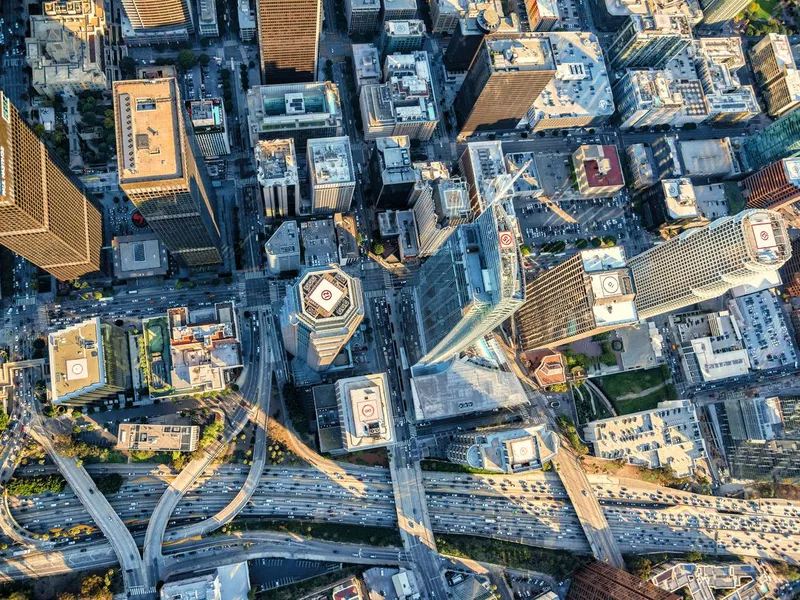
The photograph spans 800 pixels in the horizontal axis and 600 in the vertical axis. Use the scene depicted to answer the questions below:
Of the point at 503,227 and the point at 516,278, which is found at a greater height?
the point at 503,227

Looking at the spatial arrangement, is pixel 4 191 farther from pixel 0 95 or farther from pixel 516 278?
pixel 516 278

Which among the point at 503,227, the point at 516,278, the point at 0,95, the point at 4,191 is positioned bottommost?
the point at 516,278

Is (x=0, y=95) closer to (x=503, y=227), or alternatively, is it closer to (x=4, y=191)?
(x=4, y=191)

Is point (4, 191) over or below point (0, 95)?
below

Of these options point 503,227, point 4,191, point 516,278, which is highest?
point 4,191

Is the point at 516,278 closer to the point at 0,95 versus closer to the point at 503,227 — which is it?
the point at 503,227

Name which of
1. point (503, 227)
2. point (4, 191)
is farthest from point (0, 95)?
point (503, 227)

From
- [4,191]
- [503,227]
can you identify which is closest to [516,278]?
[503,227]

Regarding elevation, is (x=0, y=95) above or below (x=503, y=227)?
above

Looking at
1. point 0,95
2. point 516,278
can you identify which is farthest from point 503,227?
point 0,95
